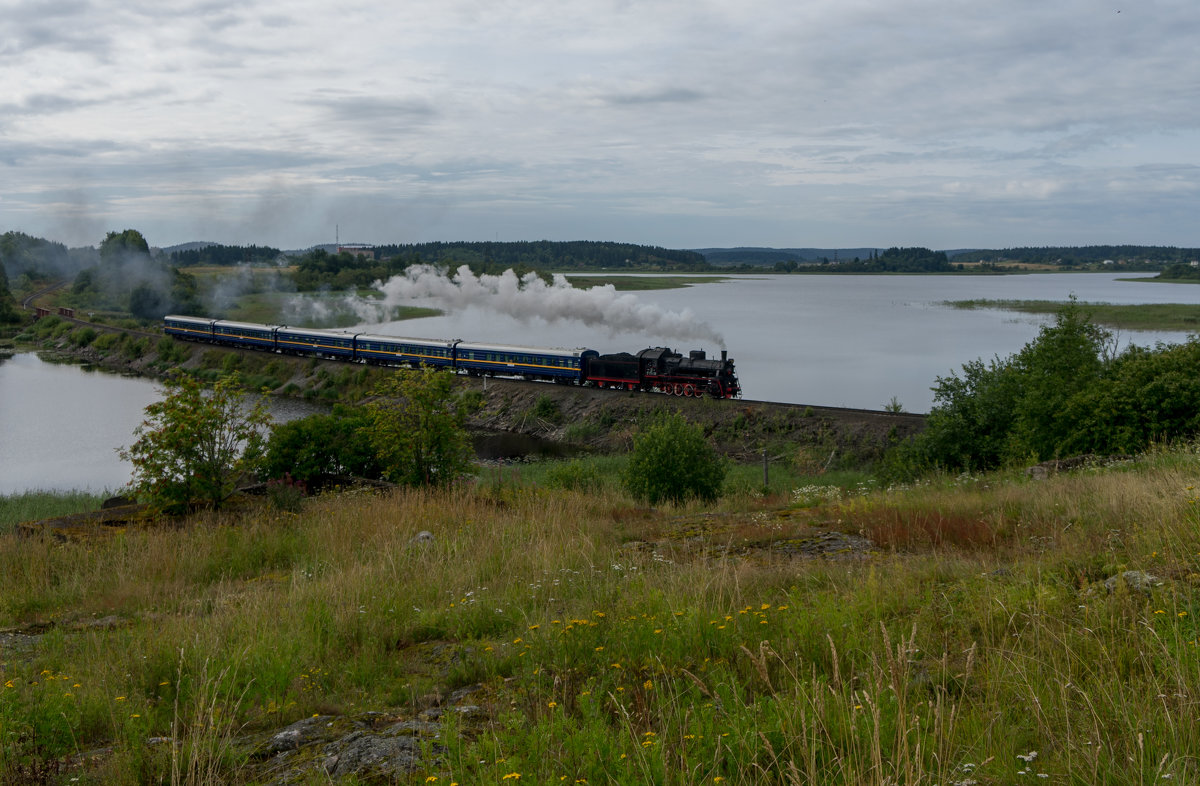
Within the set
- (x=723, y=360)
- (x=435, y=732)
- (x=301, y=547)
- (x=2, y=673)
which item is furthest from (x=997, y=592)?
(x=723, y=360)

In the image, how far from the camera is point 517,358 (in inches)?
2104

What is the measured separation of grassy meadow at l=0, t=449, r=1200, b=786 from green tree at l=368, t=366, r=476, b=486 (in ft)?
30.2

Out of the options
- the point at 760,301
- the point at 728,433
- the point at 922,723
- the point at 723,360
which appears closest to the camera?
the point at 922,723

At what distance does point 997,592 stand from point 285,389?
62721 millimetres

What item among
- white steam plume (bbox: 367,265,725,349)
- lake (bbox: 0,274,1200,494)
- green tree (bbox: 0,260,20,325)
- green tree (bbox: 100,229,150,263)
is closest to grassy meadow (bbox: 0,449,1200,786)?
lake (bbox: 0,274,1200,494)

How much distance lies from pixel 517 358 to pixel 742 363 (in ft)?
72.7

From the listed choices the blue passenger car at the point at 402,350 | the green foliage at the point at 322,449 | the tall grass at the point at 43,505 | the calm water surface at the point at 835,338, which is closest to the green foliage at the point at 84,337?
the calm water surface at the point at 835,338

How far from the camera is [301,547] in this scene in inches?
414

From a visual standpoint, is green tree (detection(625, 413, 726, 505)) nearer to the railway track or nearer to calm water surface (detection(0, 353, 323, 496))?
calm water surface (detection(0, 353, 323, 496))

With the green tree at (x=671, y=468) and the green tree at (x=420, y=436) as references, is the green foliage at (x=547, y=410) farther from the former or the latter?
the green tree at (x=420, y=436)

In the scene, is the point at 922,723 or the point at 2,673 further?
the point at 2,673

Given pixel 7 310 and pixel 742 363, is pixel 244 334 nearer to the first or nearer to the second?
pixel 742 363

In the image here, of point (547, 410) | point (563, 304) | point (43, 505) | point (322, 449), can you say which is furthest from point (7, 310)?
point (322, 449)

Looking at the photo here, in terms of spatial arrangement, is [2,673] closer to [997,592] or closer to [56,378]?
[997,592]
